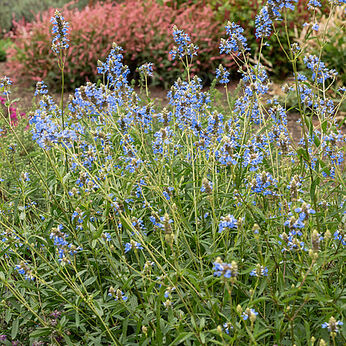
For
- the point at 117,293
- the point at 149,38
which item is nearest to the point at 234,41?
the point at 117,293

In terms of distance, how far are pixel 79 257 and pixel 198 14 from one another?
8.61 m

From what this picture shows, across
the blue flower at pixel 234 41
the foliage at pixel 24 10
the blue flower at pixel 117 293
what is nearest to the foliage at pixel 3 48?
the foliage at pixel 24 10

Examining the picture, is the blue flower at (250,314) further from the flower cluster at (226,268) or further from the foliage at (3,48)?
the foliage at (3,48)

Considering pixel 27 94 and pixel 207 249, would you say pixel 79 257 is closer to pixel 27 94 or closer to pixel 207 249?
pixel 207 249

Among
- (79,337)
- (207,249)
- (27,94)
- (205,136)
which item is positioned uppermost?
(205,136)

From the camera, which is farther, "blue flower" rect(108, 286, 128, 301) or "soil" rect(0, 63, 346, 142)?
"soil" rect(0, 63, 346, 142)

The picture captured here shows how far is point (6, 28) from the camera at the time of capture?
15359mm

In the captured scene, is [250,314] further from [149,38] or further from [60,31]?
[149,38]

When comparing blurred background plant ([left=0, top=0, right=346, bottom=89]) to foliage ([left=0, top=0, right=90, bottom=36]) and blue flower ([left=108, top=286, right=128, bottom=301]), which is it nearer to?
foliage ([left=0, top=0, right=90, bottom=36])

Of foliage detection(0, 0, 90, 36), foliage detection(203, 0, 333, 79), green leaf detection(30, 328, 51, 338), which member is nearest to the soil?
foliage detection(203, 0, 333, 79)

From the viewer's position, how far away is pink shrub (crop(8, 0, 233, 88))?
32.8 ft

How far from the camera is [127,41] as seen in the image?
10.4 m

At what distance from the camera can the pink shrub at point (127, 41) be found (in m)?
9.98

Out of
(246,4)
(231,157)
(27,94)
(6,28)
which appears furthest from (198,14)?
(231,157)
